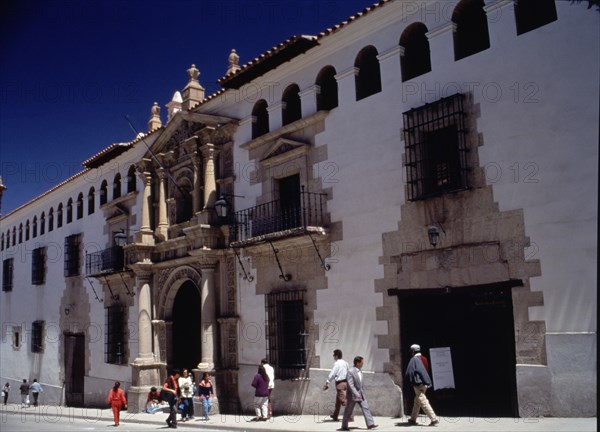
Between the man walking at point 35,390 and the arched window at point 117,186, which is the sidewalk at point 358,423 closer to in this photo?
the man walking at point 35,390

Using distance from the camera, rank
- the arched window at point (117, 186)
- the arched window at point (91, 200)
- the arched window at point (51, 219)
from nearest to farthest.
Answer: the arched window at point (117, 186) < the arched window at point (91, 200) < the arched window at point (51, 219)

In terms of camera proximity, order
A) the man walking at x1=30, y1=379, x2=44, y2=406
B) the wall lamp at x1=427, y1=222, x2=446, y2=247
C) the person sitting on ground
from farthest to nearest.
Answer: the man walking at x1=30, y1=379, x2=44, y2=406 < the person sitting on ground < the wall lamp at x1=427, y1=222, x2=446, y2=247

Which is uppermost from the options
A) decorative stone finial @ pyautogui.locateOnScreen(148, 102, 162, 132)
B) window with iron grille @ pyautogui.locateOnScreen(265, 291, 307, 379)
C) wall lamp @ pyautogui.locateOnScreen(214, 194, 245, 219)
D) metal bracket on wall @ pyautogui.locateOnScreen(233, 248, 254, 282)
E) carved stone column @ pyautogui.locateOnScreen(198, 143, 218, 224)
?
decorative stone finial @ pyautogui.locateOnScreen(148, 102, 162, 132)

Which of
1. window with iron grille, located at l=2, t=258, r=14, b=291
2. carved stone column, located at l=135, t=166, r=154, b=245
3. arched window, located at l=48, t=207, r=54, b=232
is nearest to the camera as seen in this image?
carved stone column, located at l=135, t=166, r=154, b=245

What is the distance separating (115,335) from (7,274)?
12.9 metres

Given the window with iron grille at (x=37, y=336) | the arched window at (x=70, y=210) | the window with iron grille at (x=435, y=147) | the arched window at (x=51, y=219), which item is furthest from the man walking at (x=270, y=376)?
the arched window at (x=51, y=219)

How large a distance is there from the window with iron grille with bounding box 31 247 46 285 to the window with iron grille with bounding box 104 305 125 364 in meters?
6.94

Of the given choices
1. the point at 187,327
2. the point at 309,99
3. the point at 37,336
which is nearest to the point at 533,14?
the point at 309,99

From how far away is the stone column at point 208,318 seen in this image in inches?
661

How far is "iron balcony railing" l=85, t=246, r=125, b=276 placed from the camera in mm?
22062

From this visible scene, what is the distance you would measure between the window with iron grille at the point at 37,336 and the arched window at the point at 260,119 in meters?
15.6

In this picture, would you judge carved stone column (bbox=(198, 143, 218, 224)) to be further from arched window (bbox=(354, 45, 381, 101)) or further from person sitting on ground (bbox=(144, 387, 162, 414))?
person sitting on ground (bbox=(144, 387, 162, 414))

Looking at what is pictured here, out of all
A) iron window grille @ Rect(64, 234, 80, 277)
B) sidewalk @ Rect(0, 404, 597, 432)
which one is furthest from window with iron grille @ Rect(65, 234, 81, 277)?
sidewalk @ Rect(0, 404, 597, 432)

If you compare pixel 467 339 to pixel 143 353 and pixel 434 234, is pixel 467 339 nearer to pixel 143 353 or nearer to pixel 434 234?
pixel 434 234
